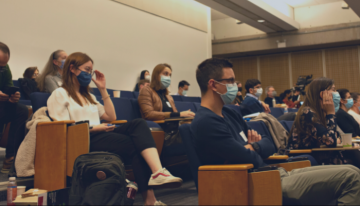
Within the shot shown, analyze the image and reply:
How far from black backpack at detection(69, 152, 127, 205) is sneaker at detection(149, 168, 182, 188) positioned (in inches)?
7.8

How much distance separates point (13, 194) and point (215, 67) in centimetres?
148

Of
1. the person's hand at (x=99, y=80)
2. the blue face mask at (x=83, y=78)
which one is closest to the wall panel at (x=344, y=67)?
the person's hand at (x=99, y=80)

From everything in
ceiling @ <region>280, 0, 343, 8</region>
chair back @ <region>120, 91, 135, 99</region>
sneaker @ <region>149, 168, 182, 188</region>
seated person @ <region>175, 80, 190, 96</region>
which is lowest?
sneaker @ <region>149, 168, 182, 188</region>

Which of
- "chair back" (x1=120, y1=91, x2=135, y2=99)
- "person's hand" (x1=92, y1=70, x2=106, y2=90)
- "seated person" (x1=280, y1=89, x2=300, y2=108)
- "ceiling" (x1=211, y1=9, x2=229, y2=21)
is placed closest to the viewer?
"person's hand" (x1=92, y1=70, x2=106, y2=90)

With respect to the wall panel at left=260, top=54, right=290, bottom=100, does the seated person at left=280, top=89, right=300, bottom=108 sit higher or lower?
lower

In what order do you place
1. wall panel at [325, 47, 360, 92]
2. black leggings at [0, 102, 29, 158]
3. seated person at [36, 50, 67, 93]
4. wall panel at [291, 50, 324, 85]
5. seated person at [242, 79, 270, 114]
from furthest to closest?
wall panel at [291, 50, 324, 85], wall panel at [325, 47, 360, 92], seated person at [242, 79, 270, 114], seated person at [36, 50, 67, 93], black leggings at [0, 102, 29, 158]

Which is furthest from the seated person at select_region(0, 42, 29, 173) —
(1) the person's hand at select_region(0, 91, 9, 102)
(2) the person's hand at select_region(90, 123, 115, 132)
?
(2) the person's hand at select_region(90, 123, 115, 132)

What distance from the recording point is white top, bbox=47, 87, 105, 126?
2.46 metres

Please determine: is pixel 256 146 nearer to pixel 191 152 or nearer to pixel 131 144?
pixel 191 152

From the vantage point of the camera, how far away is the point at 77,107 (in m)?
2.55

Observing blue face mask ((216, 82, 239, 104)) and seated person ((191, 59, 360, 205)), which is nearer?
seated person ((191, 59, 360, 205))

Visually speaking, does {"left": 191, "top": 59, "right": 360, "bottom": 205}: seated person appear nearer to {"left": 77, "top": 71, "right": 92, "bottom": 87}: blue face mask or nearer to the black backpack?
the black backpack

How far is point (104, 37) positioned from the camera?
614cm

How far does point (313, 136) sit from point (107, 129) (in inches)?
60.4
